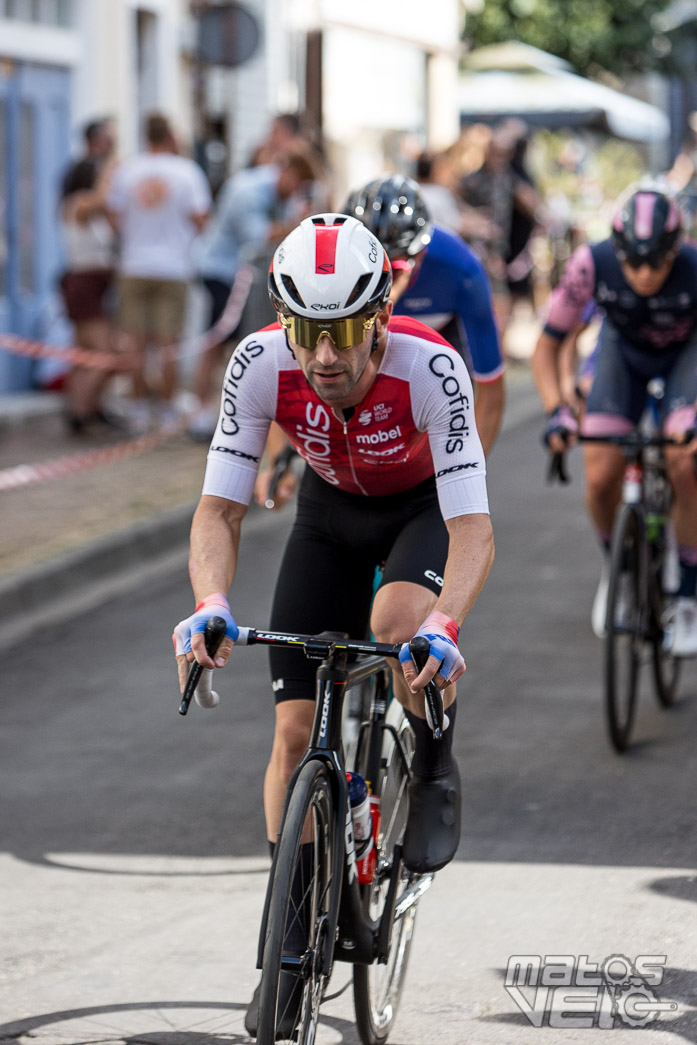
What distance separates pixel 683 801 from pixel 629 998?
1.69m

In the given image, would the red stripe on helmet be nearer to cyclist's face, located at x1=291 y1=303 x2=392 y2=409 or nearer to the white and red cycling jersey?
cyclist's face, located at x1=291 y1=303 x2=392 y2=409

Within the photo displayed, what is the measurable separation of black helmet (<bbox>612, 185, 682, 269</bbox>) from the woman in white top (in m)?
7.31

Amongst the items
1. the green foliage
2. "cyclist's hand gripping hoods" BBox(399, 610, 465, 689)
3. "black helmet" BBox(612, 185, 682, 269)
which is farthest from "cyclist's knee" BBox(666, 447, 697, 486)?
the green foliage

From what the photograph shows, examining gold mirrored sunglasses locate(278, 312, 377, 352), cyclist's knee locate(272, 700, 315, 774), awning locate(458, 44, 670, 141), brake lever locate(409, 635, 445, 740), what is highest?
awning locate(458, 44, 670, 141)

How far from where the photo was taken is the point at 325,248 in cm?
368

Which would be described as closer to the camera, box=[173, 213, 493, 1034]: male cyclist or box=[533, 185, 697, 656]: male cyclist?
box=[173, 213, 493, 1034]: male cyclist

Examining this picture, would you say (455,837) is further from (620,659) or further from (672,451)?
(672,451)

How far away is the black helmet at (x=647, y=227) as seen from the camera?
21.9 feet

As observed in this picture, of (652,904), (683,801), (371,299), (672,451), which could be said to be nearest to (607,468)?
(672,451)

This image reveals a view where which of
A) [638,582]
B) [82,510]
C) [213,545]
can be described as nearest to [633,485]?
[638,582]

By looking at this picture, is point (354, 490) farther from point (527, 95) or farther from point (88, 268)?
point (527, 95)

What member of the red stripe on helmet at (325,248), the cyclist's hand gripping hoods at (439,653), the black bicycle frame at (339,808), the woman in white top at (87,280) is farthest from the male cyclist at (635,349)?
the woman in white top at (87,280)

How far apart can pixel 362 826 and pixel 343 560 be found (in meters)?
0.70

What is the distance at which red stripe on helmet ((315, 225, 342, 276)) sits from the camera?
3656 millimetres
